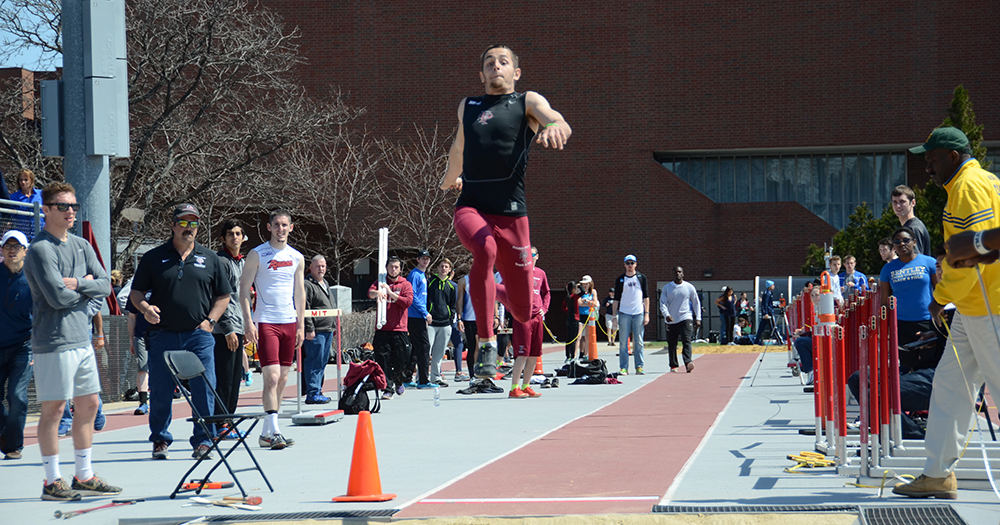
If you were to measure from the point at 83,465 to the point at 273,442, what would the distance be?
230cm

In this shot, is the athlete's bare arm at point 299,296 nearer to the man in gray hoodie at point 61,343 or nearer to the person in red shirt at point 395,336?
the man in gray hoodie at point 61,343

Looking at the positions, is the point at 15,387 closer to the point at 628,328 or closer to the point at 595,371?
the point at 595,371

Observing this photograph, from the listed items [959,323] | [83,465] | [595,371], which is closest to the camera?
[959,323]

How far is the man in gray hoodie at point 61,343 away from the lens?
21.8 feet

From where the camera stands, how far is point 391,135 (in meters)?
42.2

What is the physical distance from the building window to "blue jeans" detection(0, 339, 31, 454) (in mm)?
37037

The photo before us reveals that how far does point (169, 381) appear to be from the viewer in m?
8.52

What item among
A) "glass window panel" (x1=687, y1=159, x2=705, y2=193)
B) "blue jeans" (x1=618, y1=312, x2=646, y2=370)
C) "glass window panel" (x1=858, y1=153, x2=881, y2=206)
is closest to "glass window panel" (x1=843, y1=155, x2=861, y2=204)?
"glass window panel" (x1=858, y1=153, x2=881, y2=206)

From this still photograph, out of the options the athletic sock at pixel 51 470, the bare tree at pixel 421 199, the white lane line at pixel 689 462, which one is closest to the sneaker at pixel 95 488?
the athletic sock at pixel 51 470

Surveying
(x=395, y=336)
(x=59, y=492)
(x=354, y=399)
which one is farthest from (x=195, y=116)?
(x=59, y=492)

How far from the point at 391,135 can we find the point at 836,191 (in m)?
20.1

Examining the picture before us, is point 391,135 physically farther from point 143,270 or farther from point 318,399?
point 143,270

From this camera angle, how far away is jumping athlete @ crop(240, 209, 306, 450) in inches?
366

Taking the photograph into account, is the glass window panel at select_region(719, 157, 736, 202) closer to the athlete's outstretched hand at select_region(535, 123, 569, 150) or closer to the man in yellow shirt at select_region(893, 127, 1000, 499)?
the man in yellow shirt at select_region(893, 127, 1000, 499)
